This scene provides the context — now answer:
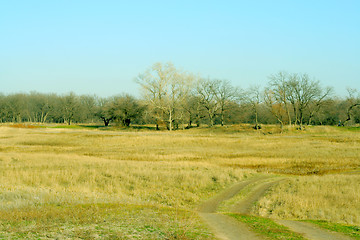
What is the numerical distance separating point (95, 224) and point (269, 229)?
204 inches

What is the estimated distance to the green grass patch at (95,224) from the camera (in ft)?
27.4

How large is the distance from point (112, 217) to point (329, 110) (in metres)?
90.2

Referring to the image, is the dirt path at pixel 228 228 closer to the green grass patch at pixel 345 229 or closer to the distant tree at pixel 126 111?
the green grass patch at pixel 345 229

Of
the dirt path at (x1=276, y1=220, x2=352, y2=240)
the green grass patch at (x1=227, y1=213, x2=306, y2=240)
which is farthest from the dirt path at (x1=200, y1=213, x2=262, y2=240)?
the dirt path at (x1=276, y1=220, x2=352, y2=240)

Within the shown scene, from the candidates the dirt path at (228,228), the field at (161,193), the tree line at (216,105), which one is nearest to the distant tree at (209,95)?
the tree line at (216,105)

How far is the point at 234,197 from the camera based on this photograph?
753 inches

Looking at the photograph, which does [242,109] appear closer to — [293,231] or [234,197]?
[234,197]

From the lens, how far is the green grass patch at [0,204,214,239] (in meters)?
8.35

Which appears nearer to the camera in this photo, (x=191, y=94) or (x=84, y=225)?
(x=84, y=225)

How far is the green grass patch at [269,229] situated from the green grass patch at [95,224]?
5.50ft

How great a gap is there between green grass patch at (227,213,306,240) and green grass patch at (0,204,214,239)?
1.68 meters

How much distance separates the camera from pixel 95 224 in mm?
9461

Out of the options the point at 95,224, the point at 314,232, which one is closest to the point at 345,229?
the point at 314,232

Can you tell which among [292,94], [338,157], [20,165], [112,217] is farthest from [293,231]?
[292,94]
